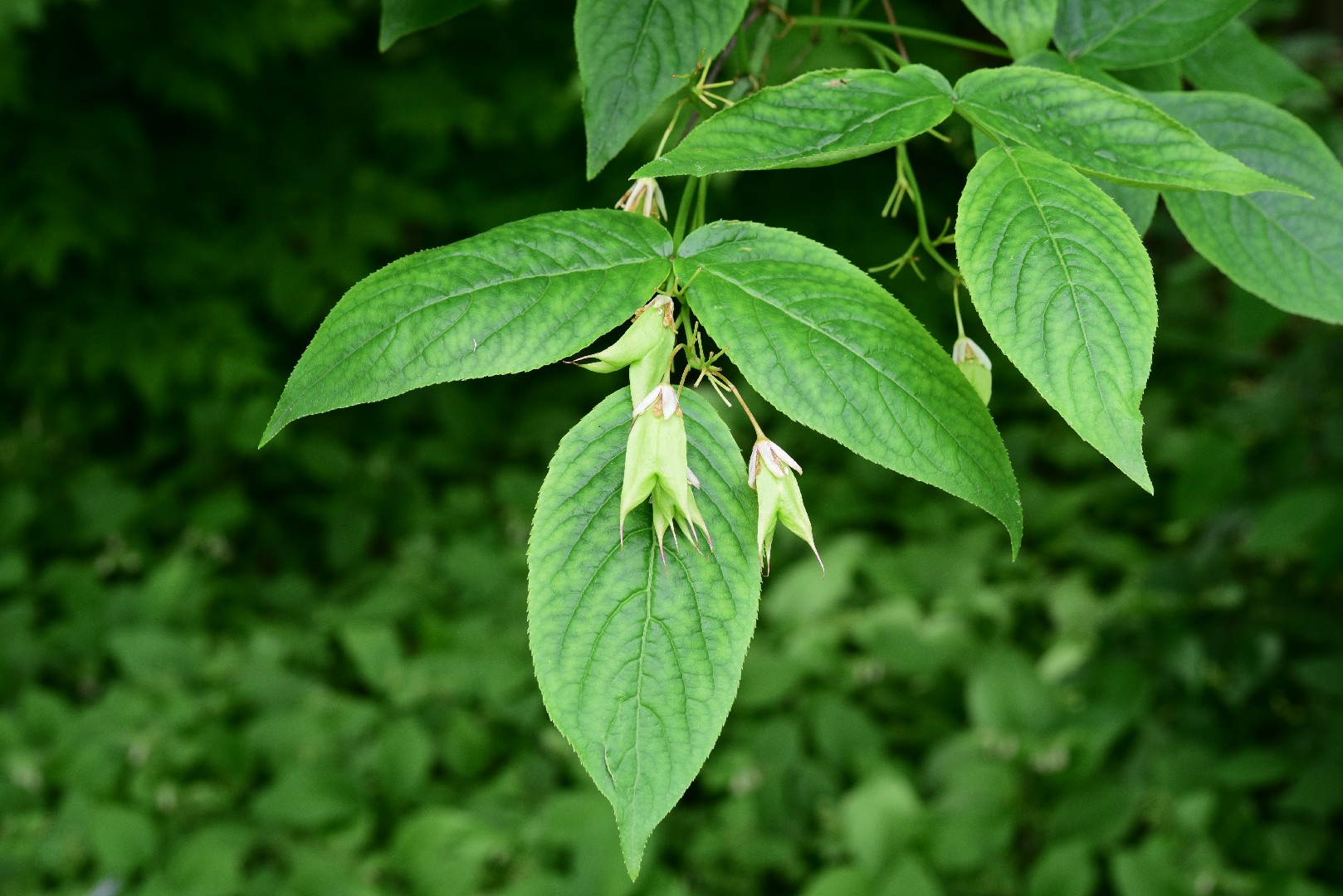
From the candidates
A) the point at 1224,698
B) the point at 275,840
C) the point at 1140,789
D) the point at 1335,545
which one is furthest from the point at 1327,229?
the point at 275,840

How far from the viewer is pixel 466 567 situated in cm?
300

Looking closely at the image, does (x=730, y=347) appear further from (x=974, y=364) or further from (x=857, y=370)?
(x=974, y=364)

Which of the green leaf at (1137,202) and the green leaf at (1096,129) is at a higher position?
the green leaf at (1096,129)

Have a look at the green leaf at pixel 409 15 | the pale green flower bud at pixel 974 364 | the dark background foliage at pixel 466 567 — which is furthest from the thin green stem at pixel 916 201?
the dark background foliage at pixel 466 567

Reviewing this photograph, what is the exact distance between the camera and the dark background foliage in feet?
6.76

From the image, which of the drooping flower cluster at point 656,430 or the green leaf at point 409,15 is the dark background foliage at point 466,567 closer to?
the green leaf at point 409,15

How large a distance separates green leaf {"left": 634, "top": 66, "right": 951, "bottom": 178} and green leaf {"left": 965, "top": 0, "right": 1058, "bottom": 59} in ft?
0.34

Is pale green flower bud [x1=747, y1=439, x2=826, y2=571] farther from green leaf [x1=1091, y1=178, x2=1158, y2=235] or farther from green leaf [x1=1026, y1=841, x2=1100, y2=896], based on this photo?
green leaf [x1=1026, y1=841, x2=1100, y2=896]

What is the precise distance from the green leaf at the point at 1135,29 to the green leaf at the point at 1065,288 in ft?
0.66

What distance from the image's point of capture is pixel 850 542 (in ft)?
9.58

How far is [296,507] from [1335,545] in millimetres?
2734

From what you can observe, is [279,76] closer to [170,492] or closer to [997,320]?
[170,492]

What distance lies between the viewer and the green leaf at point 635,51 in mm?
579

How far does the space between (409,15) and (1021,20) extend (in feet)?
1.24
